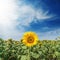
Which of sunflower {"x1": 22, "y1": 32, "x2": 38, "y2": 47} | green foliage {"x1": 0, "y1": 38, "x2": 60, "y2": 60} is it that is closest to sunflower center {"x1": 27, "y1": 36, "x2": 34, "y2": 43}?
sunflower {"x1": 22, "y1": 32, "x2": 38, "y2": 47}

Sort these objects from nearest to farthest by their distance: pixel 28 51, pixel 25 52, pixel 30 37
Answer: pixel 30 37, pixel 28 51, pixel 25 52

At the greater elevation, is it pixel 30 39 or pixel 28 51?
pixel 30 39

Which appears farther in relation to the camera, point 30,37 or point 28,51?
point 28,51

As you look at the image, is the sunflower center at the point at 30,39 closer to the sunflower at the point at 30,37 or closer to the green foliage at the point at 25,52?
the sunflower at the point at 30,37

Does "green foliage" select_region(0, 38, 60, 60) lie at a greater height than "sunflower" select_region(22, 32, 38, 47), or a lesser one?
lesser

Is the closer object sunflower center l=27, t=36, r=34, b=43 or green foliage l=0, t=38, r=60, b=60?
sunflower center l=27, t=36, r=34, b=43

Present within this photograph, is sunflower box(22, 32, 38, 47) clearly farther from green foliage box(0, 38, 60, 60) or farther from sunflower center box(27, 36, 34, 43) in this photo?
green foliage box(0, 38, 60, 60)

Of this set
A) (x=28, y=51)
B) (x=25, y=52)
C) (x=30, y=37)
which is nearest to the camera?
(x=30, y=37)

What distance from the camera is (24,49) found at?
679 cm

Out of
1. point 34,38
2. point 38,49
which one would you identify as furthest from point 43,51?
point 34,38

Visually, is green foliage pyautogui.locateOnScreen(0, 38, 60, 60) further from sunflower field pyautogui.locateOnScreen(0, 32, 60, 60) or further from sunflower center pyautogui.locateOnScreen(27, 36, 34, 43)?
sunflower center pyautogui.locateOnScreen(27, 36, 34, 43)

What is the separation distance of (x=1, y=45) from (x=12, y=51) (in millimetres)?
307

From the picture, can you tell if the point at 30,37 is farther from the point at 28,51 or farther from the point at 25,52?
→ the point at 25,52

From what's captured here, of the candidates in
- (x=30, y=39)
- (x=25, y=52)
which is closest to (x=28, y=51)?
(x=25, y=52)
